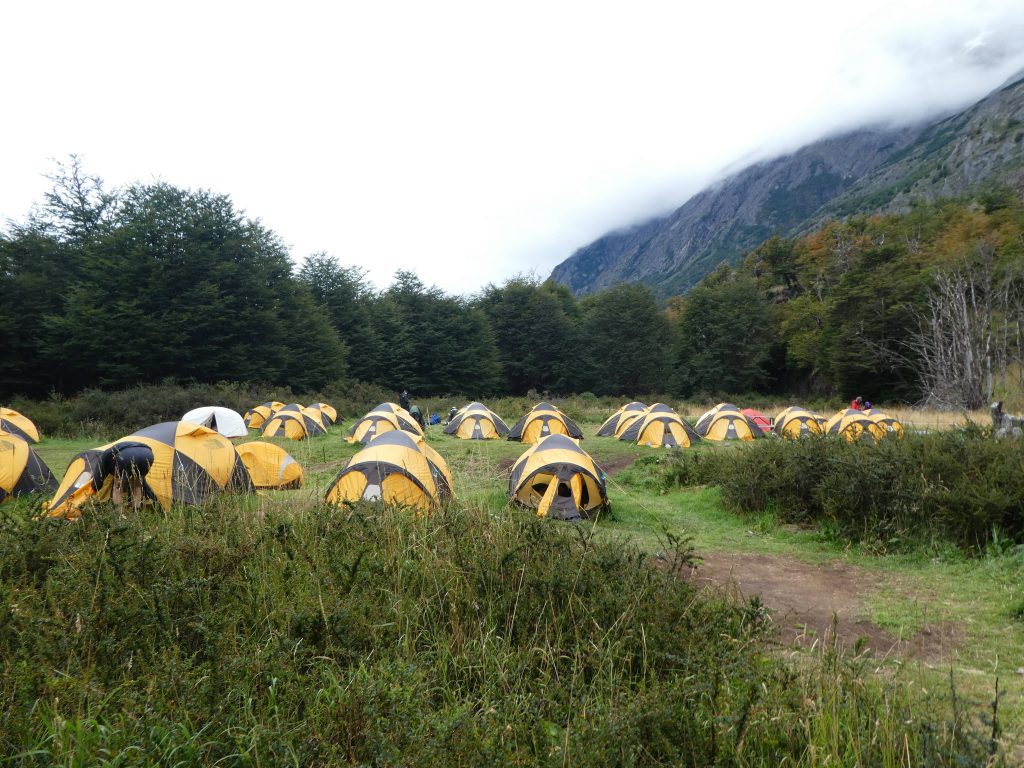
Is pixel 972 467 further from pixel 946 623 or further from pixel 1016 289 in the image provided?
pixel 1016 289

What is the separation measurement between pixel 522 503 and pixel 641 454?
7.09m

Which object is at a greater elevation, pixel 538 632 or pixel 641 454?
pixel 538 632

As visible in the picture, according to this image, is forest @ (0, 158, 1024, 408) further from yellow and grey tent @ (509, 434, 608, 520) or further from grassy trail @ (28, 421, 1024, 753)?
yellow and grey tent @ (509, 434, 608, 520)

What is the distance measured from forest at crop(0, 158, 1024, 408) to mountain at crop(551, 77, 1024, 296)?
13.9 metres

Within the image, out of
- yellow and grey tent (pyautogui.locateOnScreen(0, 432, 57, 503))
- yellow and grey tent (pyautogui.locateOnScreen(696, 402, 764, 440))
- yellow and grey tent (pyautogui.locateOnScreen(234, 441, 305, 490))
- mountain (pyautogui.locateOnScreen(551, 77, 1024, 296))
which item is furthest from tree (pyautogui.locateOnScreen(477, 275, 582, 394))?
yellow and grey tent (pyautogui.locateOnScreen(0, 432, 57, 503))

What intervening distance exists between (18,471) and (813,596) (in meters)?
11.6

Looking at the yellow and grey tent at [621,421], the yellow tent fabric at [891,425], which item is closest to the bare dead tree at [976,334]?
the yellow tent fabric at [891,425]

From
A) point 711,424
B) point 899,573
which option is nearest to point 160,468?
point 899,573

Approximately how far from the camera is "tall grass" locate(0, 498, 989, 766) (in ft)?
6.86

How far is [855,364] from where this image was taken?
34.9 meters

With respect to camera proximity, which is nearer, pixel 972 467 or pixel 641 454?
pixel 972 467

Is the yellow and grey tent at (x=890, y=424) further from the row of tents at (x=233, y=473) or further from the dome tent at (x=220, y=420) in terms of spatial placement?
the dome tent at (x=220, y=420)

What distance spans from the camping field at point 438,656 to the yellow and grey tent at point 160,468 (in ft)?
9.72

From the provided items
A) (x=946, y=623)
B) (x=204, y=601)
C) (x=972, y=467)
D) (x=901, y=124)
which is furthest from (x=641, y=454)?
(x=901, y=124)
